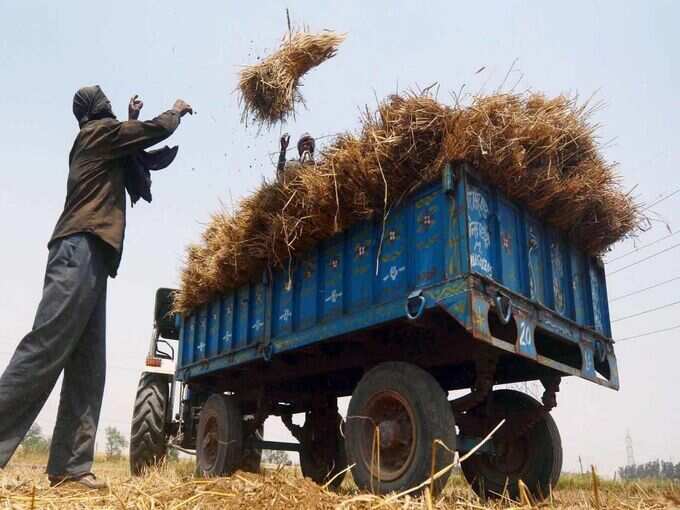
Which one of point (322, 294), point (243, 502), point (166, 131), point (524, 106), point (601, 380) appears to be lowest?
point (243, 502)

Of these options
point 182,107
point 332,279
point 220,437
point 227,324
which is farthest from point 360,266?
point 220,437

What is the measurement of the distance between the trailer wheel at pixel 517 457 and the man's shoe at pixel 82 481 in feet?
10.1

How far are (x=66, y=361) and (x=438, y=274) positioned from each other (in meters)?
2.35

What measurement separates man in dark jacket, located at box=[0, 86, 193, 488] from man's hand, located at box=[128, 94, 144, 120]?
13 centimetres

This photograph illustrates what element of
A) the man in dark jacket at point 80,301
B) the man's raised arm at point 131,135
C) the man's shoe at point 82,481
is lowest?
the man's shoe at point 82,481

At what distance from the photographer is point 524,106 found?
472 centimetres

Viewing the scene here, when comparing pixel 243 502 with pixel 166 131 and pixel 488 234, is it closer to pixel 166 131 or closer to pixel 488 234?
pixel 166 131

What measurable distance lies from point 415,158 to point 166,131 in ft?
5.81

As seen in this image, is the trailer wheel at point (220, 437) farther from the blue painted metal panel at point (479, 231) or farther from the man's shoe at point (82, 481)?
the blue painted metal panel at point (479, 231)

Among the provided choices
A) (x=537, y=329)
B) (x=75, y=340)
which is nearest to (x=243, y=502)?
(x=75, y=340)

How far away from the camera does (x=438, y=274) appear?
173 inches

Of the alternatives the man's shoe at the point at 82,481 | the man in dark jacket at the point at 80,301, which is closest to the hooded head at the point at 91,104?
the man in dark jacket at the point at 80,301

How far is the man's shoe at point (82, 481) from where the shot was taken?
10.5 feet

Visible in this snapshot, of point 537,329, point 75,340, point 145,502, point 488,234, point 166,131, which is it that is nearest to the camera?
point 145,502
